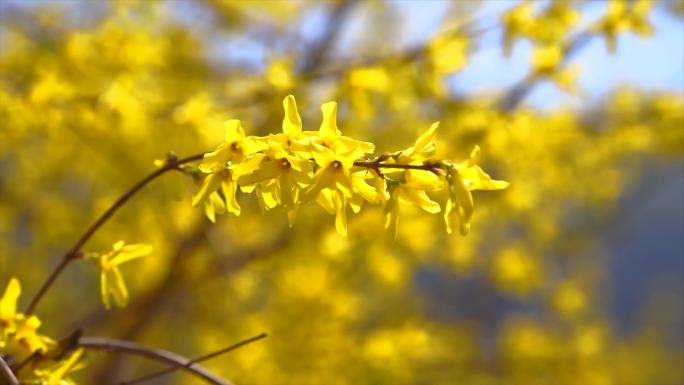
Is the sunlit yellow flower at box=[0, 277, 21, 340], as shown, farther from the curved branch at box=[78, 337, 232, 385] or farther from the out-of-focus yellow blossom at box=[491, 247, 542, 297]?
the out-of-focus yellow blossom at box=[491, 247, 542, 297]

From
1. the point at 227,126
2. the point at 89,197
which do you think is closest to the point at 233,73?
the point at 89,197

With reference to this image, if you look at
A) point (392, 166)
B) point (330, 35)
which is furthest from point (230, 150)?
point (330, 35)

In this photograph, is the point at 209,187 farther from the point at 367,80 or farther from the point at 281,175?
the point at 367,80


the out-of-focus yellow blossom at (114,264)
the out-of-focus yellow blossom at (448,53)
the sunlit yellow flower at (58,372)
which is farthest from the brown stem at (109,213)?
the out-of-focus yellow blossom at (448,53)

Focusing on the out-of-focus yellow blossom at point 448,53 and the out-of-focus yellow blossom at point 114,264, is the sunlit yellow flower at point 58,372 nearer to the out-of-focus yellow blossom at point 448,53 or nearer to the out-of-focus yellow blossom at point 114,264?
the out-of-focus yellow blossom at point 114,264

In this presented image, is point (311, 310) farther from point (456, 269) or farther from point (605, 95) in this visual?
point (605, 95)

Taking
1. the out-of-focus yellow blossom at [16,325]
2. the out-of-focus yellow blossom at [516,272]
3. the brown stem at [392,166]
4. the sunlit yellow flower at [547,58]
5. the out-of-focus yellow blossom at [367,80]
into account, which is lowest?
the out-of-focus yellow blossom at [16,325]

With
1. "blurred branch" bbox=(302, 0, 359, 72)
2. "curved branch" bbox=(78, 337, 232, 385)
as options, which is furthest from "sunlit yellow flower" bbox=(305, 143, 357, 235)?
"blurred branch" bbox=(302, 0, 359, 72)
